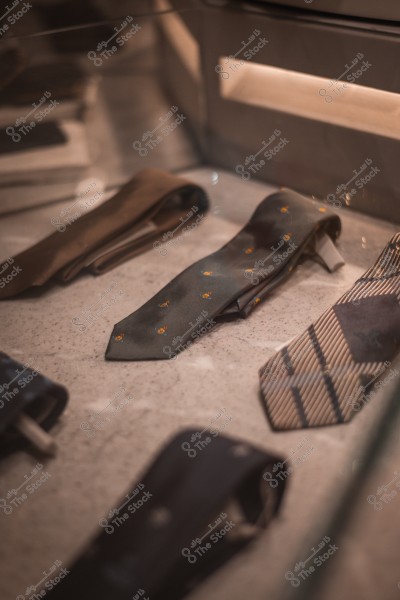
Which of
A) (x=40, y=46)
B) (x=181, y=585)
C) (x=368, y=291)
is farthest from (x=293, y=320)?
(x=40, y=46)

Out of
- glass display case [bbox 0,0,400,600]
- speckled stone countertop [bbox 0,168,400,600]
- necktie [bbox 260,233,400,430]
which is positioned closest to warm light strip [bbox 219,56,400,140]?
glass display case [bbox 0,0,400,600]

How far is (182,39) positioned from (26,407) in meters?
1.31

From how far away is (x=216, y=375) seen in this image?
4.00 ft

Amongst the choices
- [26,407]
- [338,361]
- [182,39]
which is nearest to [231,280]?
[338,361]

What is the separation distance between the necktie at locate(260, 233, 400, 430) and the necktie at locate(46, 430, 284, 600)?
0.70 ft

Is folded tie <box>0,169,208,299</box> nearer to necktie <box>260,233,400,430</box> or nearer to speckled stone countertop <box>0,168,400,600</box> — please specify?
speckled stone countertop <box>0,168,400,600</box>

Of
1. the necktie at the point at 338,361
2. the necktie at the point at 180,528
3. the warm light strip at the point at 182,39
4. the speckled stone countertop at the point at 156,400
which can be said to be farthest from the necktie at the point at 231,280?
the warm light strip at the point at 182,39

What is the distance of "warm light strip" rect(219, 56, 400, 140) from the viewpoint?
1.59 metres

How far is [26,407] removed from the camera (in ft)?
3.52

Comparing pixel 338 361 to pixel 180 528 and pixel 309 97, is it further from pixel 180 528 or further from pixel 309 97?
pixel 309 97

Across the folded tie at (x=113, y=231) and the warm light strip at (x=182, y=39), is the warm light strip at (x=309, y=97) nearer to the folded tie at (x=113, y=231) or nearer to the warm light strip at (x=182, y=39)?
the warm light strip at (x=182, y=39)

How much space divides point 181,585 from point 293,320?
70 cm

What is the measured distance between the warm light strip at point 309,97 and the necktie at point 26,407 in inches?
39.9

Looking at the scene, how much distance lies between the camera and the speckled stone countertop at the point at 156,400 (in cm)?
83
